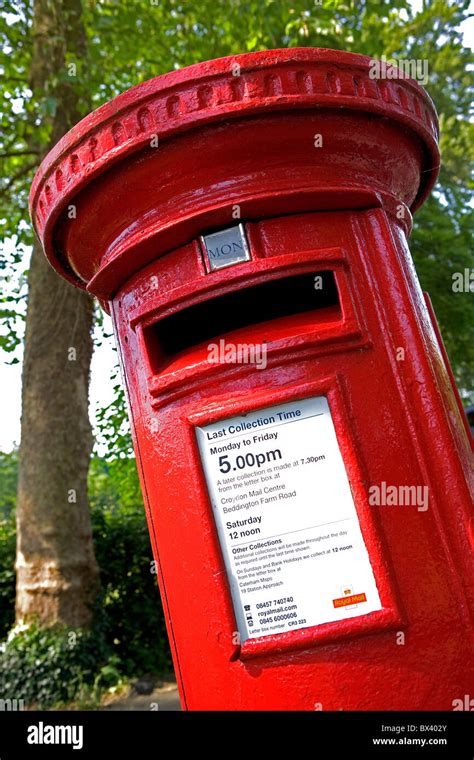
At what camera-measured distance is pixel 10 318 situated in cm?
748

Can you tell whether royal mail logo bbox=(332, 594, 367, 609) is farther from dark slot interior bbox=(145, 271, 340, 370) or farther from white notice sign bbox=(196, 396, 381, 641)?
dark slot interior bbox=(145, 271, 340, 370)

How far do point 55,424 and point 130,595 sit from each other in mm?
1928

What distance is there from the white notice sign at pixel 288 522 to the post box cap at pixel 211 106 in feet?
1.75

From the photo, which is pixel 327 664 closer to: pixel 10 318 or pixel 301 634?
pixel 301 634

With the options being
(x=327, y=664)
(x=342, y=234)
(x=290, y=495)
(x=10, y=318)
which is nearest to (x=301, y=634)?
(x=327, y=664)

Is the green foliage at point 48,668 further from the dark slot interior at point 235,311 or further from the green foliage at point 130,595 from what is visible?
the dark slot interior at point 235,311

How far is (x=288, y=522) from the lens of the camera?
5.17 ft

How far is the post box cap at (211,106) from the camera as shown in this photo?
1597 mm

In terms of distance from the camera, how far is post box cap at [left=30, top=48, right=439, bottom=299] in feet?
5.24

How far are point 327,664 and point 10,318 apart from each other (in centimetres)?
663

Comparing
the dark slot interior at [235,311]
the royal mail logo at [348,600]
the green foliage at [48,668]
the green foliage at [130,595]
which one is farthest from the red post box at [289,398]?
the green foliage at [130,595]

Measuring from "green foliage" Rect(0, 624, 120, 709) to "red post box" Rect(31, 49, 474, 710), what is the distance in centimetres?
434

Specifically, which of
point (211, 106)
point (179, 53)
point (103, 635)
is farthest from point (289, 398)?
point (179, 53)

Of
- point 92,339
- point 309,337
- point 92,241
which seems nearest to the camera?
point 309,337
